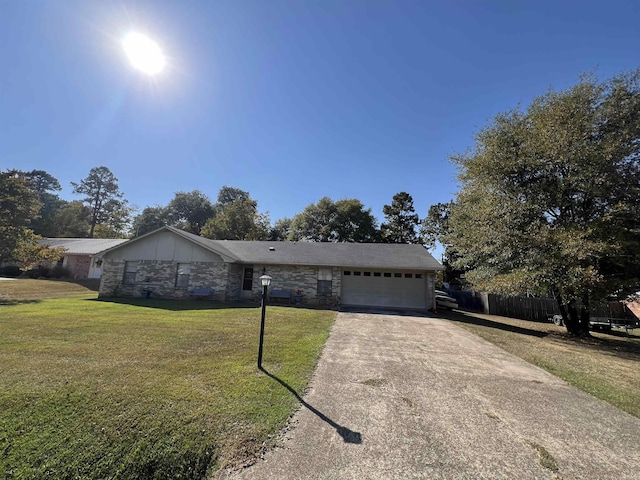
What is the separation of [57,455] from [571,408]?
20.0ft

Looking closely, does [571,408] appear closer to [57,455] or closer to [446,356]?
[446,356]

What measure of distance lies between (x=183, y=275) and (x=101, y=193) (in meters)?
43.2

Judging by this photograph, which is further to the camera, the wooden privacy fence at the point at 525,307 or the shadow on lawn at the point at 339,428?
the wooden privacy fence at the point at 525,307

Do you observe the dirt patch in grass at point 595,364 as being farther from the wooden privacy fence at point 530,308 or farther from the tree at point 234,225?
the tree at point 234,225

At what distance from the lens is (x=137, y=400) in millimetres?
3535

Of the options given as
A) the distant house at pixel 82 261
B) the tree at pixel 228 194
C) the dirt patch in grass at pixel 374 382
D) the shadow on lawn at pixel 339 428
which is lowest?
the shadow on lawn at pixel 339 428

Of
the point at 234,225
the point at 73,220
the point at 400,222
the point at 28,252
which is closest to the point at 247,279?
the point at 28,252

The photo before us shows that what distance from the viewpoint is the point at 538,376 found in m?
5.30

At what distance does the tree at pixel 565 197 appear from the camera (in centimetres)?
966

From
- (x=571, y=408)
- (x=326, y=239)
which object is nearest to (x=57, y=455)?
(x=571, y=408)

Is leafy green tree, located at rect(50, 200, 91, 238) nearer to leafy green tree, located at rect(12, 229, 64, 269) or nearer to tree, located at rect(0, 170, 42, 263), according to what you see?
leafy green tree, located at rect(12, 229, 64, 269)

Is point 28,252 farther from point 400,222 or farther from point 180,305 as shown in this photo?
point 400,222

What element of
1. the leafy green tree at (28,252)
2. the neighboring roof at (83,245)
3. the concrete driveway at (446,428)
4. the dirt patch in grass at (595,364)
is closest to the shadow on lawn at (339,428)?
the concrete driveway at (446,428)

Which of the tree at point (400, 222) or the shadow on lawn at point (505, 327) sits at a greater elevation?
the tree at point (400, 222)
